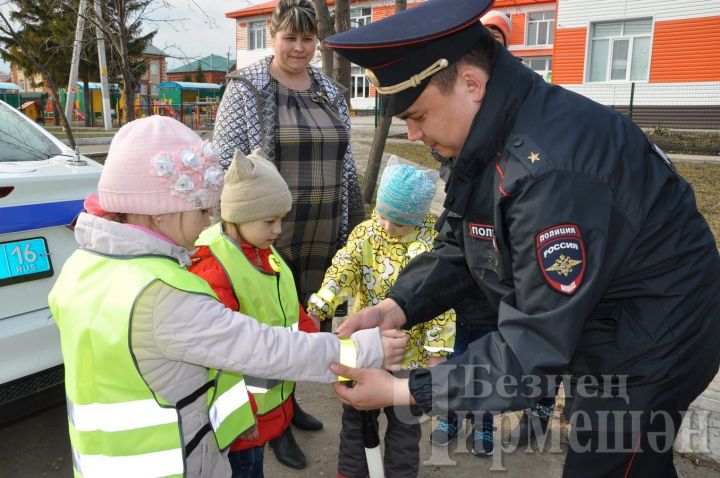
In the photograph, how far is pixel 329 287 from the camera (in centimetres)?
285

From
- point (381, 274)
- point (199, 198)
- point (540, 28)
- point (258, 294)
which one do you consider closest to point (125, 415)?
point (199, 198)

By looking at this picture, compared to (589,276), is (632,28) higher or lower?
higher

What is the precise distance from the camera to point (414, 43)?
5.19 ft

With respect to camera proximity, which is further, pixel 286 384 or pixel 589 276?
pixel 286 384

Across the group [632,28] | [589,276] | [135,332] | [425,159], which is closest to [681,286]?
[589,276]

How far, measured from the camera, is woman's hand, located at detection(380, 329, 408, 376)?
1993 millimetres

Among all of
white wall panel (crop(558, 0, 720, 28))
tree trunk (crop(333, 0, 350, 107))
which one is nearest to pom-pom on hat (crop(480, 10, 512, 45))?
tree trunk (crop(333, 0, 350, 107))

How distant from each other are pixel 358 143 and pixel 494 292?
1569 cm

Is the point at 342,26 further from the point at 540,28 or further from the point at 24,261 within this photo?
the point at 540,28

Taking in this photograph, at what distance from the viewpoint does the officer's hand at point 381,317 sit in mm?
2391

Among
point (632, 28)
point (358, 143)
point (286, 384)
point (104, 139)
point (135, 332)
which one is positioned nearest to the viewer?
point (135, 332)

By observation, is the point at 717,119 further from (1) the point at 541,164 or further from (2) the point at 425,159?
(1) the point at 541,164

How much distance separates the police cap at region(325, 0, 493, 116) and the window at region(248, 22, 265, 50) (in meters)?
42.8

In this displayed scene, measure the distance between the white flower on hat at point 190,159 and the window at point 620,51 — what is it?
24.8m
